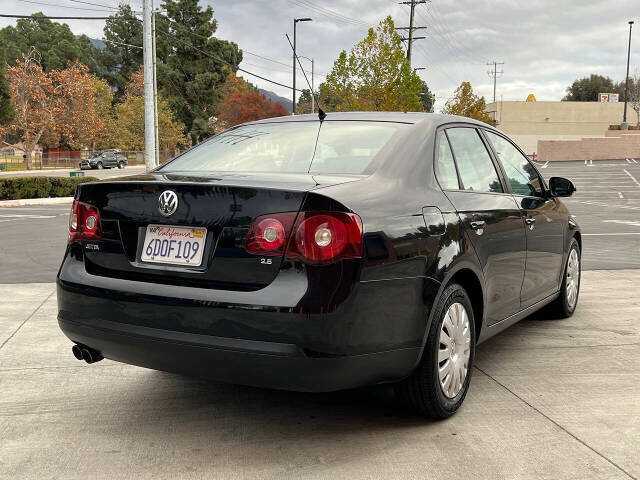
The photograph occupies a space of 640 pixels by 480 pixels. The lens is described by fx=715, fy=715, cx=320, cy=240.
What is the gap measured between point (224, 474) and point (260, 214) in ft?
3.82

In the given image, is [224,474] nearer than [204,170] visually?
Yes

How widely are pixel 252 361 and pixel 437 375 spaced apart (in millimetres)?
1066

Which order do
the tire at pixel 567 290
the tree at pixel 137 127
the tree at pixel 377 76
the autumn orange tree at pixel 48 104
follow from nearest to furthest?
the tire at pixel 567 290 < the tree at pixel 377 76 < the autumn orange tree at pixel 48 104 < the tree at pixel 137 127

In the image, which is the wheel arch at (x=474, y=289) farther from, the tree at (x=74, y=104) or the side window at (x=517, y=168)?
the tree at (x=74, y=104)

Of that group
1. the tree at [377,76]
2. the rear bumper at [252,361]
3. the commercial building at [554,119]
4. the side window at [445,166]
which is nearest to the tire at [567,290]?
the side window at [445,166]

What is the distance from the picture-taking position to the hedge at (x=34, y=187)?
75.9ft

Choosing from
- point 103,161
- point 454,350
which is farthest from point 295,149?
point 103,161

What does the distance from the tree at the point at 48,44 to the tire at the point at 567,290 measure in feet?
254

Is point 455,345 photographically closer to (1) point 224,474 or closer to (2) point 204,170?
(1) point 224,474

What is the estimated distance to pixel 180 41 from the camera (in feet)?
242

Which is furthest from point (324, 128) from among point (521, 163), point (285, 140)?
point (521, 163)

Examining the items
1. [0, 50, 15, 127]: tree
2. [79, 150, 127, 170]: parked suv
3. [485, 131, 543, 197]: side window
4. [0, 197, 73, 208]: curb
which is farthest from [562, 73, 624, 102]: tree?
[485, 131, 543, 197]: side window

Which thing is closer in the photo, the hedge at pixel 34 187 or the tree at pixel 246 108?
the hedge at pixel 34 187

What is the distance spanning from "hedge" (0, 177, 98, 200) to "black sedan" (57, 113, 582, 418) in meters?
20.3
